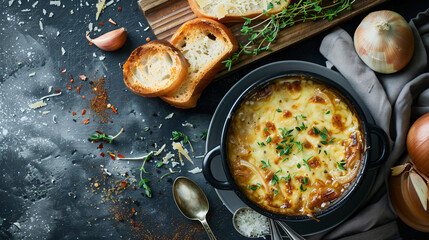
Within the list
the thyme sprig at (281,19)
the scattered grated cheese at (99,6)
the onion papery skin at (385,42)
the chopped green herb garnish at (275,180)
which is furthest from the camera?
the scattered grated cheese at (99,6)

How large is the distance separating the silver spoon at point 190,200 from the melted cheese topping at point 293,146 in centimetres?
54

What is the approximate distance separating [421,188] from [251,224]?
3.38 ft

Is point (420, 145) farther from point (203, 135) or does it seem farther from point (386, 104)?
point (203, 135)

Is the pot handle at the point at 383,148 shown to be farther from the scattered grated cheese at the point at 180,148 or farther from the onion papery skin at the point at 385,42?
the scattered grated cheese at the point at 180,148

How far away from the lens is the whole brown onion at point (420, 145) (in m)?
2.14

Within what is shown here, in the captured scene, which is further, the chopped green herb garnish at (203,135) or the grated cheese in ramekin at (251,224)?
the chopped green herb garnish at (203,135)

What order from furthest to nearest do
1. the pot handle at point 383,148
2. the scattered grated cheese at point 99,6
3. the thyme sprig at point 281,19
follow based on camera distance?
the scattered grated cheese at point 99,6, the thyme sprig at point 281,19, the pot handle at point 383,148

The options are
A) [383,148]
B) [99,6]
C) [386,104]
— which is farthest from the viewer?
[99,6]

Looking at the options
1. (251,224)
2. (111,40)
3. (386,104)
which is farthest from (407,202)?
(111,40)

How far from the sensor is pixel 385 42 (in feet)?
7.62

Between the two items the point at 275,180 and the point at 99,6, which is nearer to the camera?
the point at 275,180

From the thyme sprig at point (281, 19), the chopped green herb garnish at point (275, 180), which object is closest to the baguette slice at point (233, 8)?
the thyme sprig at point (281, 19)

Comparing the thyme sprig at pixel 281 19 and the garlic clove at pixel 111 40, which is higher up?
the thyme sprig at pixel 281 19

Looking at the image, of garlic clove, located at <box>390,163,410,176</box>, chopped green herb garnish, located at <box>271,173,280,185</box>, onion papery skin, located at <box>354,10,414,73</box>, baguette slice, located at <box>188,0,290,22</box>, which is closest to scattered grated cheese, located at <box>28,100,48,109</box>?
baguette slice, located at <box>188,0,290,22</box>
